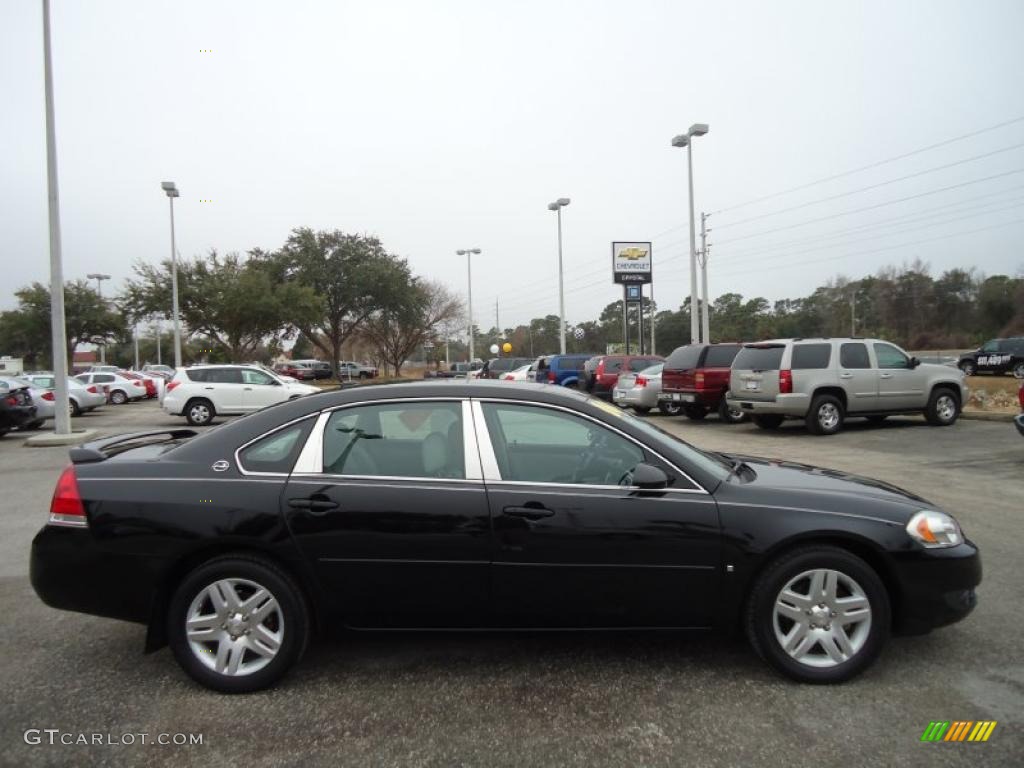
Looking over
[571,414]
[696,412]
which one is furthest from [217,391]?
[571,414]

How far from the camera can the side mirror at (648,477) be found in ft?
10.3

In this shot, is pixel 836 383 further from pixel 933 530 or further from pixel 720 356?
pixel 933 530

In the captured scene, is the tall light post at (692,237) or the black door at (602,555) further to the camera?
the tall light post at (692,237)

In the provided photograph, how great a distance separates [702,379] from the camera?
1475 centimetres

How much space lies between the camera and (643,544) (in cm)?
313

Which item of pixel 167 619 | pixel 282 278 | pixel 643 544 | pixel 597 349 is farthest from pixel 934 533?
pixel 597 349

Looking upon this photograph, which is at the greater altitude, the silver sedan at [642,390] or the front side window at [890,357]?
the front side window at [890,357]

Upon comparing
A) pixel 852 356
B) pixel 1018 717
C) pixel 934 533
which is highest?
pixel 852 356

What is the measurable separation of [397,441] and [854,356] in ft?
38.1

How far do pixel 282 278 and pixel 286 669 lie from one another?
138 feet

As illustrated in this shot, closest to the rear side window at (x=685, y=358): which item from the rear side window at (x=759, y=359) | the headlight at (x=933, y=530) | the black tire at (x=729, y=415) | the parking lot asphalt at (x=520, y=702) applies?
the black tire at (x=729, y=415)

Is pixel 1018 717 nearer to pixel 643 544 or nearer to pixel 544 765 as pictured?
pixel 643 544

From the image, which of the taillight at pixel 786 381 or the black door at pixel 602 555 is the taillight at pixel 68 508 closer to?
the black door at pixel 602 555

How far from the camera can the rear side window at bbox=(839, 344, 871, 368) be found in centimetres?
1253
